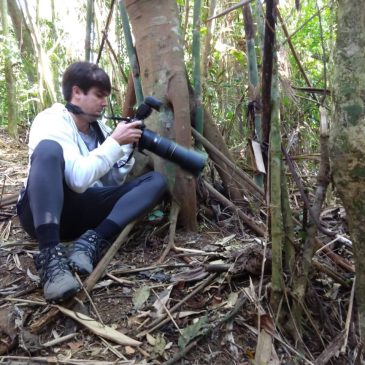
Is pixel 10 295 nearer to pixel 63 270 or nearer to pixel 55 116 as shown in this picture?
pixel 63 270

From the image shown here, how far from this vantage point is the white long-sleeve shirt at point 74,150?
2.04 meters

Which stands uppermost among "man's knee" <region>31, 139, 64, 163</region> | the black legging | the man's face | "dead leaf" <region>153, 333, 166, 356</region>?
the man's face

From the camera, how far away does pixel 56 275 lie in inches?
68.8

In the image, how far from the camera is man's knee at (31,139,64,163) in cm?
198

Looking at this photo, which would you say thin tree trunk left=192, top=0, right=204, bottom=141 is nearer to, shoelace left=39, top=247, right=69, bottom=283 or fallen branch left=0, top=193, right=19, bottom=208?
shoelace left=39, top=247, right=69, bottom=283

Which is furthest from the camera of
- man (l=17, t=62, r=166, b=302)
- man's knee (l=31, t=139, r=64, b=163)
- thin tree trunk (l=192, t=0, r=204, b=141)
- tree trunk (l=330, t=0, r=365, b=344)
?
thin tree trunk (l=192, t=0, r=204, b=141)

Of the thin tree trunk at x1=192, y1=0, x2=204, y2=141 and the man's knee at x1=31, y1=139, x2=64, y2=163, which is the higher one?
the thin tree trunk at x1=192, y1=0, x2=204, y2=141

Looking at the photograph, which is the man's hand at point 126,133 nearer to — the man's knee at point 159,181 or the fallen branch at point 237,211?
the man's knee at point 159,181

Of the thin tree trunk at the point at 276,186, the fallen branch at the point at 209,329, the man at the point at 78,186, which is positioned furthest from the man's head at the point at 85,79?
the fallen branch at the point at 209,329

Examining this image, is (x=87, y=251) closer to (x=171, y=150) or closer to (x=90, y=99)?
(x=171, y=150)

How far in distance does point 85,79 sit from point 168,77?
42 centimetres

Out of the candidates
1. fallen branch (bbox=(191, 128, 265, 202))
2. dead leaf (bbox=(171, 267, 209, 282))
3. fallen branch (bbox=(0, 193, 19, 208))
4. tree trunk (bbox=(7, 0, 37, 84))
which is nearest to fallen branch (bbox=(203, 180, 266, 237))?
fallen branch (bbox=(191, 128, 265, 202))

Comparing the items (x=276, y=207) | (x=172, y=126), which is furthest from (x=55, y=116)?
(x=276, y=207)

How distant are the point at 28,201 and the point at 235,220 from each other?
1.02m
